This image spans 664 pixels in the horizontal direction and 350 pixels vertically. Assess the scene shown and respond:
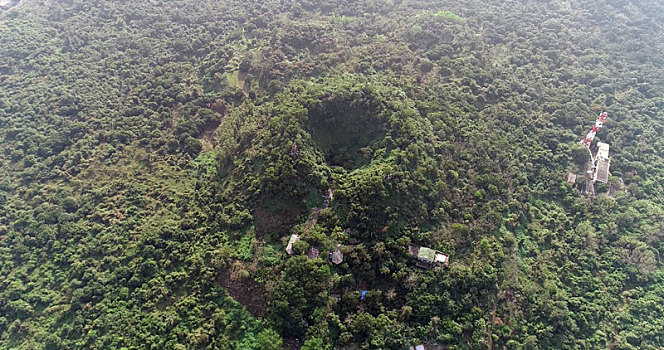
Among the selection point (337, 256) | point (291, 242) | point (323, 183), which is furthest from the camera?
point (323, 183)

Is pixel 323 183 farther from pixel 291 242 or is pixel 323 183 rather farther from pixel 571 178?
pixel 571 178

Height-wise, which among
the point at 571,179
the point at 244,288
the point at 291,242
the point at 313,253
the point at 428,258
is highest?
the point at 571,179

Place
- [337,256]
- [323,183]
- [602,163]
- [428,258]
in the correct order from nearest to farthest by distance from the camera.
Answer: [428,258], [337,256], [323,183], [602,163]

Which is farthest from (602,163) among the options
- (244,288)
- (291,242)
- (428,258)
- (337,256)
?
(244,288)

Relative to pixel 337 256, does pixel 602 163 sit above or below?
above

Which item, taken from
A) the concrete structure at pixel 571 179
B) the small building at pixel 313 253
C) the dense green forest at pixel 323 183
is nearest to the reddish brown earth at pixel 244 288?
the dense green forest at pixel 323 183

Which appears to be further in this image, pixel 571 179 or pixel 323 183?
pixel 571 179

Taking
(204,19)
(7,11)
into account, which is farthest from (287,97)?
(7,11)
